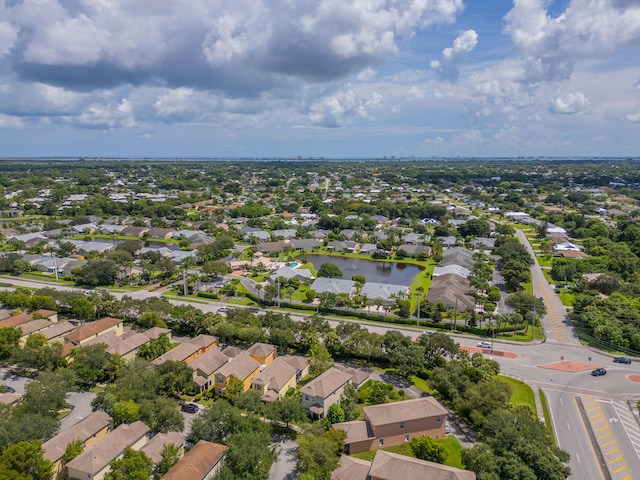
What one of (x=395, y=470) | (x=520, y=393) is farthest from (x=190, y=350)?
(x=520, y=393)

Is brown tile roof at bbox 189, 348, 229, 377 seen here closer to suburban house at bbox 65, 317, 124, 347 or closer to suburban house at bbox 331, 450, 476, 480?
suburban house at bbox 65, 317, 124, 347

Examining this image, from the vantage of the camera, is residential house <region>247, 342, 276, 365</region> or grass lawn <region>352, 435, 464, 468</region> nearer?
grass lawn <region>352, 435, 464, 468</region>

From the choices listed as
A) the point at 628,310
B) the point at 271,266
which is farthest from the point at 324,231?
the point at 628,310

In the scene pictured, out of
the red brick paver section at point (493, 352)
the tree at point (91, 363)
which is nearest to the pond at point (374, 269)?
the red brick paver section at point (493, 352)

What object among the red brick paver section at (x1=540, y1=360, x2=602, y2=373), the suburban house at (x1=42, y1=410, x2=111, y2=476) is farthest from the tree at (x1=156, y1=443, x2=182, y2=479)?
the red brick paver section at (x1=540, y1=360, x2=602, y2=373)

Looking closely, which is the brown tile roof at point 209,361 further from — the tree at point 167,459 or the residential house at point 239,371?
the tree at point 167,459

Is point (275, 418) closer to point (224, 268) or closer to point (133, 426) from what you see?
point (133, 426)
